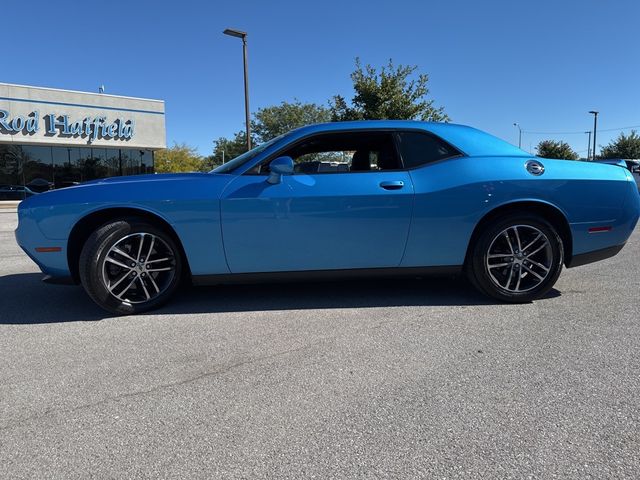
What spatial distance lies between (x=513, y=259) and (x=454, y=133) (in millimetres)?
1183

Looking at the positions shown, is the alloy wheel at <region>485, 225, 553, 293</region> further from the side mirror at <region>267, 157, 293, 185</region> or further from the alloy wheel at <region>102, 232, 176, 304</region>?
the alloy wheel at <region>102, 232, 176, 304</region>

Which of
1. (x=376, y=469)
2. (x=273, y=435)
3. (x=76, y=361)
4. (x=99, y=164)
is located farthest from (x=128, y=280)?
(x=99, y=164)

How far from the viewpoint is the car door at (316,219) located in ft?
11.0

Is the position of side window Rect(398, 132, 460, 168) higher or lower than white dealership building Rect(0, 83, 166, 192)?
lower

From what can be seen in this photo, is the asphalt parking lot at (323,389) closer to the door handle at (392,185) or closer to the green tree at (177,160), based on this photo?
the door handle at (392,185)

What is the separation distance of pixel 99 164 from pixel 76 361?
2355 cm

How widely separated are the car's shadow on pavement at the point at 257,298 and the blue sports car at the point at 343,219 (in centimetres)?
27

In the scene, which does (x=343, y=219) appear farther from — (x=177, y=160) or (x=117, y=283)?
(x=177, y=160)

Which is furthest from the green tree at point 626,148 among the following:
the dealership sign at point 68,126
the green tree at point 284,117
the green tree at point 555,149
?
the dealership sign at point 68,126

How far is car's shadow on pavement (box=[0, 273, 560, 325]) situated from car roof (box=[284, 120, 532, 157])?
1288mm

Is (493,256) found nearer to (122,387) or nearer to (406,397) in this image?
(406,397)

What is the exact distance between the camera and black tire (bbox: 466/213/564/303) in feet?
11.7

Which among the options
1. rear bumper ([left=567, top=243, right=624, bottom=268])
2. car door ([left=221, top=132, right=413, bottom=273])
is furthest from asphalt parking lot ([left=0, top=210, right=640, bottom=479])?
car door ([left=221, top=132, right=413, bottom=273])

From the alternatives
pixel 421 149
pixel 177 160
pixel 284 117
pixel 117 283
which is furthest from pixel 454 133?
pixel 284 117
